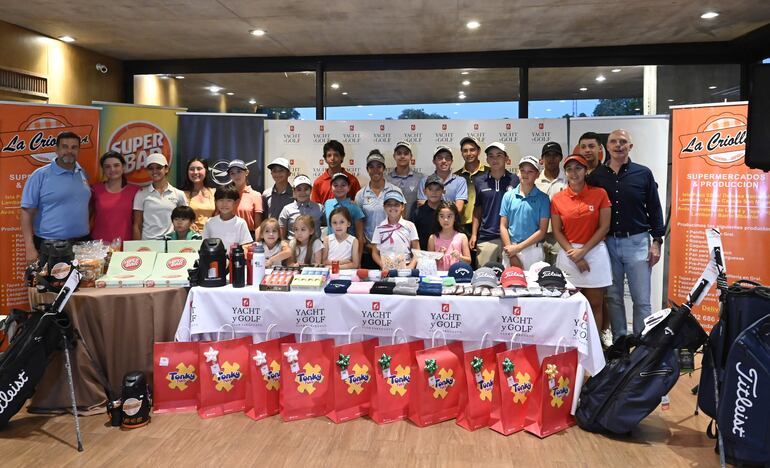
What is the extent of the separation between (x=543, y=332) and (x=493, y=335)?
0.26 m

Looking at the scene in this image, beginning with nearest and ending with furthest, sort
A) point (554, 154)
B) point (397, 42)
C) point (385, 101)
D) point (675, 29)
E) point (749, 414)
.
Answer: point (749, 414), point (554, 154), point (675, 29), point (397, 42), point (385, 101)

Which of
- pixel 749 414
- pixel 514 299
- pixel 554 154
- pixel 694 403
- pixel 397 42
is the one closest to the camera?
pixel 749 414

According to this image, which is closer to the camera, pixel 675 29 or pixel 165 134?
pixel 675 29

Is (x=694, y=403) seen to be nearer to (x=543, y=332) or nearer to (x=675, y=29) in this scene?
(x=543, y=332)

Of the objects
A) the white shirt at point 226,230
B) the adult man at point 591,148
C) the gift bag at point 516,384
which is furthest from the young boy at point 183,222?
the adult man at point 591,148

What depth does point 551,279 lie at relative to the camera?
9.80ft

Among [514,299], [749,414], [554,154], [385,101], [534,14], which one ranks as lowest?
[749,414]

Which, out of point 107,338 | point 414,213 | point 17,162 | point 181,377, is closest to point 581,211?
point 414,213

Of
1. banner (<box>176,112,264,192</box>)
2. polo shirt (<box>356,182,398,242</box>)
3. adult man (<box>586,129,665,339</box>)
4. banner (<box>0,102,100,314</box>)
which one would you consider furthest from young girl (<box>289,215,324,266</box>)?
banner (<box>0,102,100,314</box>)

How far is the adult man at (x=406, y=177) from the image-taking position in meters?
4.83

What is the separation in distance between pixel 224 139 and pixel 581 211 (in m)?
3.72

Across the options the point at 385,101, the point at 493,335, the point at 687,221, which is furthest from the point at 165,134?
the point at 687,221

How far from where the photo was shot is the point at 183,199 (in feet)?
15.0

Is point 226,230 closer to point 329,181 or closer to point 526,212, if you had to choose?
point 329,181
